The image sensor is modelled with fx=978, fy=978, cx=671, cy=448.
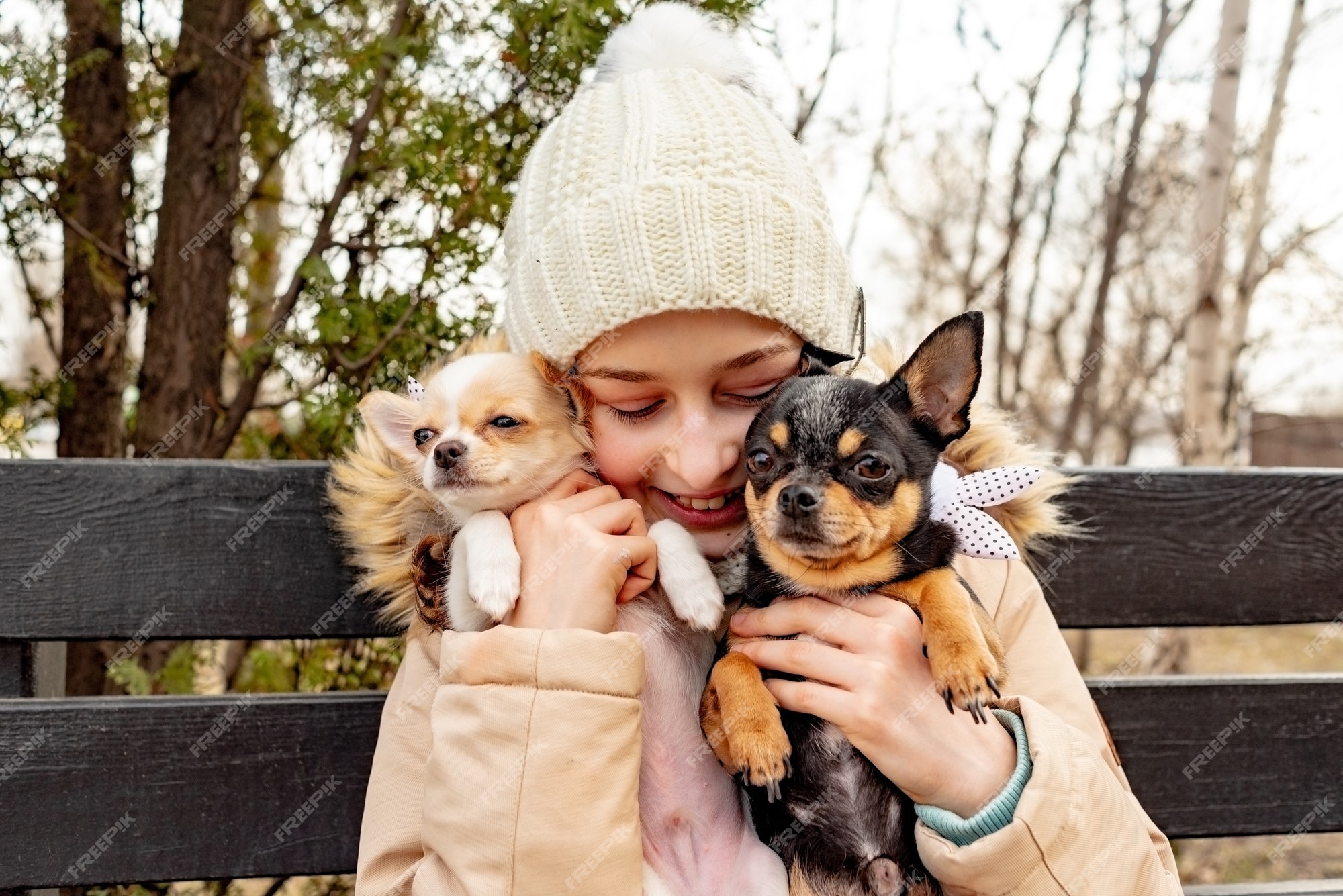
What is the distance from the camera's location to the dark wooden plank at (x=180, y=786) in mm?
1949

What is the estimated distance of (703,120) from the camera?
185 cm

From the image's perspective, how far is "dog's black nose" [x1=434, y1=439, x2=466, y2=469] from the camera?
191cm

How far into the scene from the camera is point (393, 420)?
2.11 m

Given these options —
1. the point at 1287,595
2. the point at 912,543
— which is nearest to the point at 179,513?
the point at 912,543

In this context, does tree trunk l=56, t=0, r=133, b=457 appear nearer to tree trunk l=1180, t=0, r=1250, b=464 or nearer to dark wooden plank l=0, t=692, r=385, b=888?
dark wooden plank l=0, t=692, r=385, b=888

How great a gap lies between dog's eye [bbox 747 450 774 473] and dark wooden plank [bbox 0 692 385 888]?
1002 millimetres

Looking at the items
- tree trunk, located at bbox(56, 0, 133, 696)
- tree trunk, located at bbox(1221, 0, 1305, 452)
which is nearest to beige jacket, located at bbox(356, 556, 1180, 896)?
tree trunk, located at bbox(56, 0, 133, 696)

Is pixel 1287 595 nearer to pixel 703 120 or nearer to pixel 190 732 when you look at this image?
pixel 703 120

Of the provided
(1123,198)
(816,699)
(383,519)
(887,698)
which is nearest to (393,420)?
(383,519)

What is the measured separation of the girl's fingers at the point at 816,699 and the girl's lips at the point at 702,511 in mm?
360

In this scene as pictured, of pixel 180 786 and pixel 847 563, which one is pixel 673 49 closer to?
pixel 847 563

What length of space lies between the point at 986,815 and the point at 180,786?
158 centimetres

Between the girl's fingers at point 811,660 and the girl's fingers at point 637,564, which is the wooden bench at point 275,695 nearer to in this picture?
the girl's fingers at point 637,564

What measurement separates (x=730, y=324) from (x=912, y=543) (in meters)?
0.52
